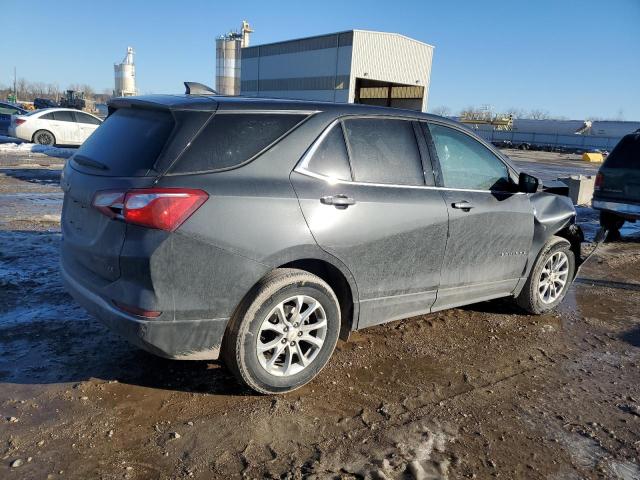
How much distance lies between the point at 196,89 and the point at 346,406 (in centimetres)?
267

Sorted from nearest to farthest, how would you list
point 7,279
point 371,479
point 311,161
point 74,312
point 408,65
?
point 371,479
point 311,161
point 74,312
point 7,279
point 408,65

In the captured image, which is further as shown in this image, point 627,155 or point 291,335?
point 627,155

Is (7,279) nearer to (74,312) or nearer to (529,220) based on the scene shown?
(74,312)

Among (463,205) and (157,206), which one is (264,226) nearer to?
(157,206)

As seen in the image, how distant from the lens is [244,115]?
3.16 meters

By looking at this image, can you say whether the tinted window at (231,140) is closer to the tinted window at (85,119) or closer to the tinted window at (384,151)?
the tinted window at (384,151)

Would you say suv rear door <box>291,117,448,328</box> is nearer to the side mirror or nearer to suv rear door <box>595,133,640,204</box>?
the side mirror

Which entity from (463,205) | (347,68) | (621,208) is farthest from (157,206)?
(347,68)

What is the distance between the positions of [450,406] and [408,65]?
141 feet

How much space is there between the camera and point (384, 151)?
3.75 metres

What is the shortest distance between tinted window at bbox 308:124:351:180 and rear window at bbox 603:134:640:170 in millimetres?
7415

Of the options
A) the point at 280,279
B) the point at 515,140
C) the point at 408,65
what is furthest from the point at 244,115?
the point at 515,140

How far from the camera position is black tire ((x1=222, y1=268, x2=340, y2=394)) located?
3059 mm

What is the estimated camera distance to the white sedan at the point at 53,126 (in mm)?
19094
